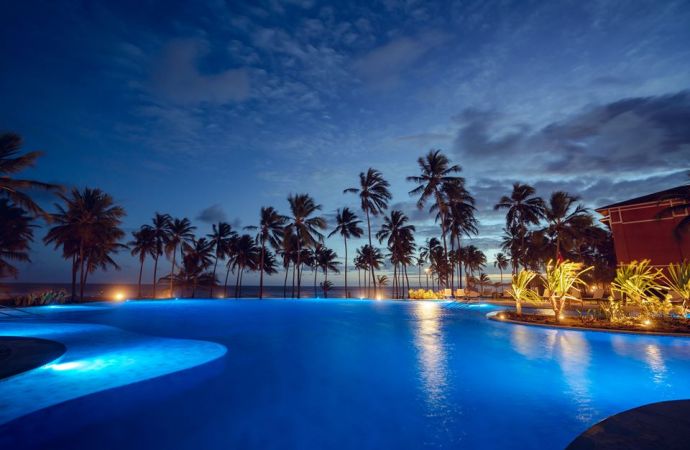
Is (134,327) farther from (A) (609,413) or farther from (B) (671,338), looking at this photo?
(B) (671,338)

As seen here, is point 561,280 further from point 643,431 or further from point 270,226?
point 270,226

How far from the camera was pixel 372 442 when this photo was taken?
167 inches

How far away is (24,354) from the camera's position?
737 centimetres

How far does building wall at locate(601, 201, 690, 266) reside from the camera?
2317 centimetres

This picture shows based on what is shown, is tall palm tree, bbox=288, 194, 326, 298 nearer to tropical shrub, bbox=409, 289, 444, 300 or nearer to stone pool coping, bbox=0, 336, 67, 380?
tropical shrub, bbox=409, 289, 444, 300

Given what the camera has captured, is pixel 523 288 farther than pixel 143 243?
No

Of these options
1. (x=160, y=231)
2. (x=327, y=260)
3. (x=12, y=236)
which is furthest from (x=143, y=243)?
(x=327, y=260)

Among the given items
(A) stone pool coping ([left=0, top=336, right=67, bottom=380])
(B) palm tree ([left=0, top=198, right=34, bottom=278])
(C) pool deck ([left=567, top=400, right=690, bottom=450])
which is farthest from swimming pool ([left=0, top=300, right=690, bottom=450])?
(B) palm tree ([left=0, top=198, right=34, bottom=278])

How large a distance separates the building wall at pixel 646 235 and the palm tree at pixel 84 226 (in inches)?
1687

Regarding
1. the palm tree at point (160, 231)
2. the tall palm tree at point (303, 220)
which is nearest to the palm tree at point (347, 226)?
the tall palm tree at point (303, 220)

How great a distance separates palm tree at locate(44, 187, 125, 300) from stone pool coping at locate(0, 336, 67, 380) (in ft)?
73.7

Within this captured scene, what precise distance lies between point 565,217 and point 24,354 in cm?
3903

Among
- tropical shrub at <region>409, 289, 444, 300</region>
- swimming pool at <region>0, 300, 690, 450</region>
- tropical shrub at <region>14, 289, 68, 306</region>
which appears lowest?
swimming pool at <region>0, 300, 690, 450</region>

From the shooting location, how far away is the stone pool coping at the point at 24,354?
632cm
